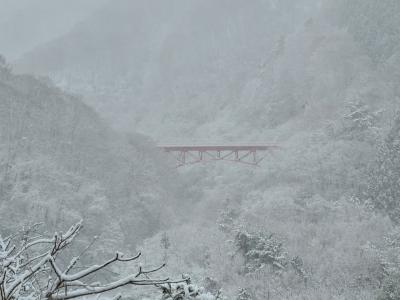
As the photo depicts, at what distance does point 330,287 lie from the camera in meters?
18.3

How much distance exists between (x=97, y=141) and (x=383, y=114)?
22.8m

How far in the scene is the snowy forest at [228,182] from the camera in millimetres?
18328

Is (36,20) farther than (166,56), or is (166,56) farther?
(36,20)

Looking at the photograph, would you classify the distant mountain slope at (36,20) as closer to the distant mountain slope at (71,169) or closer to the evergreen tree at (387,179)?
the distant mountain slope at (71,169)

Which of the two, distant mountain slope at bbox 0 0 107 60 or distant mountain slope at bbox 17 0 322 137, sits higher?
distant mountain slope at bbox 0 0 107 60

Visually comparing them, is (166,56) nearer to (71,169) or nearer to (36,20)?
(36,20)

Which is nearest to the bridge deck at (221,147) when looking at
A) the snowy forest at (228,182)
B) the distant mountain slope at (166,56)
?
the snowy forest at (228,182)

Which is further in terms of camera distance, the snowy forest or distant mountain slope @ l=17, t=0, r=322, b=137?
distant mountain slope @ l=17, t=0, r=322, b=137

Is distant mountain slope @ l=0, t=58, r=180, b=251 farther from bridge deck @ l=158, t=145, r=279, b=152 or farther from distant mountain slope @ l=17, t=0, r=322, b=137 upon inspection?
distant mountain slope @ l=17, t=0, r=322, b=137

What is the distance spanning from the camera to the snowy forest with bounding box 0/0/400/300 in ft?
60.1

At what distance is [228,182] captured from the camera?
126 ft

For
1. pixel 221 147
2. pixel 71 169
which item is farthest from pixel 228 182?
pixel 71 169

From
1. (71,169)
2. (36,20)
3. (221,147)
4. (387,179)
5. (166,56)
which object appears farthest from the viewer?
(36,20)

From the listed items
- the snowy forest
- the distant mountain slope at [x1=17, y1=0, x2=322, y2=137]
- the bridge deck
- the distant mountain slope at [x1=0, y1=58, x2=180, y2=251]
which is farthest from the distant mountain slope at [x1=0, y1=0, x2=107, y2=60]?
the bridge deck
